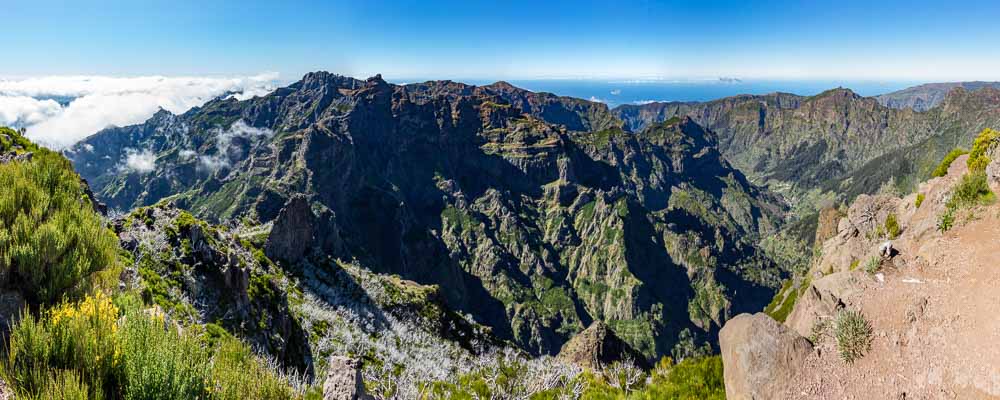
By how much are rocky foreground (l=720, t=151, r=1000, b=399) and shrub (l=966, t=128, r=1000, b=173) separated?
12.3 metres

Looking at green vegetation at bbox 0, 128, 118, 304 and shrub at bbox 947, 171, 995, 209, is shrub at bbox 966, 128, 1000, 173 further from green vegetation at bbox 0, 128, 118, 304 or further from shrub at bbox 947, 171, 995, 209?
green vegetation at bbox 0, 128, 118, 304

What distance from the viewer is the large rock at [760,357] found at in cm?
1059

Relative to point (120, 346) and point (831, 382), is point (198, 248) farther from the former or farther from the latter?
point (831, 382)

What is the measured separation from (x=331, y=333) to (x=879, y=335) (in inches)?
1374

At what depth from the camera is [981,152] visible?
1134 inches

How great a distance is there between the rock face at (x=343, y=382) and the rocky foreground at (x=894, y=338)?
29.7 feet

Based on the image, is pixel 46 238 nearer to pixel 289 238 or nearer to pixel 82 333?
pixel 82 333

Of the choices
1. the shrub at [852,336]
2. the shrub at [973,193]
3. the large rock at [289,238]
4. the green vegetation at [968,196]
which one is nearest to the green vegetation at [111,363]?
the shrub at [852,336]

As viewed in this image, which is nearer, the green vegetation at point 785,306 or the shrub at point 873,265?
the shrub at point 873,265

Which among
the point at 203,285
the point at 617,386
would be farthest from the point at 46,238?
the point at 203,285

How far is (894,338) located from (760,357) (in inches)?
189

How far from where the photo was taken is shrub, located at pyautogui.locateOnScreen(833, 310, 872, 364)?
38.2ft

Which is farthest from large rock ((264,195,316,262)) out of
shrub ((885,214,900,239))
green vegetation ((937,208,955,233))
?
shrub ((885,214,900,239))

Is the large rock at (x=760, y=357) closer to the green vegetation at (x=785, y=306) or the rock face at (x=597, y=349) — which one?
the green vegetation at (x=785, y=306)
